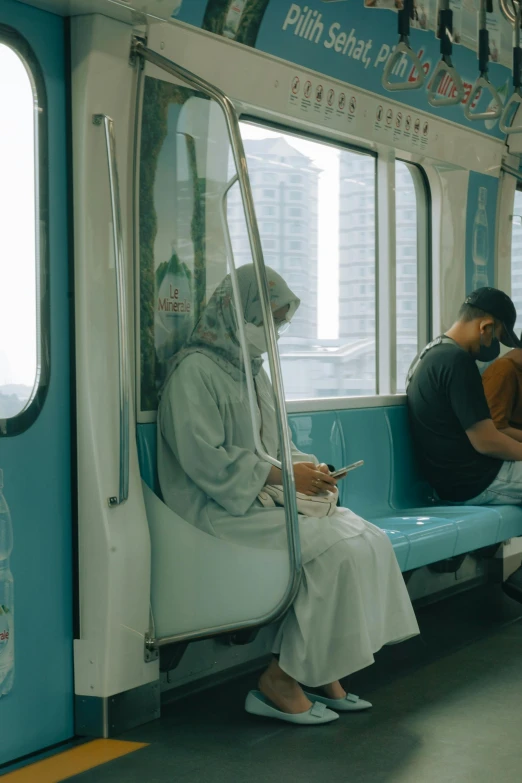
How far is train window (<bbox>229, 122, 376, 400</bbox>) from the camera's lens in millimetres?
5465

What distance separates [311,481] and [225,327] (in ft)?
2.23

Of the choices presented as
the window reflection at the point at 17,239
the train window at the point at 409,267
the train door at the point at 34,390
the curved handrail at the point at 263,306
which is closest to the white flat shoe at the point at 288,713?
the curved handrail at the point at 263,306

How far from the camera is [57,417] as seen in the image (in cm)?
381

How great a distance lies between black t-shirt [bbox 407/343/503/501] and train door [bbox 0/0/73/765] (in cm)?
239

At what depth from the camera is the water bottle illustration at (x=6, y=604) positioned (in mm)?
3580

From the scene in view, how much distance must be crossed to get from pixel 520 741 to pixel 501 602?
246 cm

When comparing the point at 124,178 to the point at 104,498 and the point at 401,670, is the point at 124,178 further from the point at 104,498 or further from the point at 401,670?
the point at 401,670

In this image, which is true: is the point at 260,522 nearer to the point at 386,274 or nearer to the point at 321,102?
the point at 321,102

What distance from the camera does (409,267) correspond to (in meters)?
6.59

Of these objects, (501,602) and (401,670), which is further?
(501,602)

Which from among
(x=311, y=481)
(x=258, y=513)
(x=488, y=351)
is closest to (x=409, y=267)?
(x=488, y=351)

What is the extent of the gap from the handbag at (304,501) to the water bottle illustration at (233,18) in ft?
6.24

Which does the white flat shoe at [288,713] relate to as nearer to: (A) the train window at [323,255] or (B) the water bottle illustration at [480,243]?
(A) the train window at [323,255]

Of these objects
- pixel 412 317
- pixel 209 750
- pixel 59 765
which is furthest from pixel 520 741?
pixel 412 317
